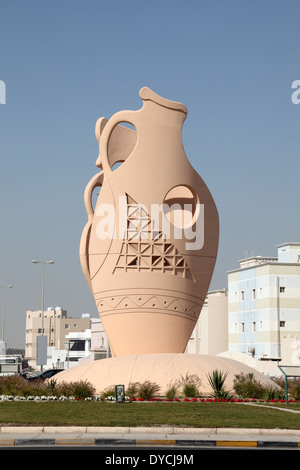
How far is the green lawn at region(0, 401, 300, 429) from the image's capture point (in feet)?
58.1

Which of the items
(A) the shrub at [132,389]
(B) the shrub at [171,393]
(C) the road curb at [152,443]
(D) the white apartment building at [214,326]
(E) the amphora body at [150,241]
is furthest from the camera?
(D) the white apartment building at [214,326]

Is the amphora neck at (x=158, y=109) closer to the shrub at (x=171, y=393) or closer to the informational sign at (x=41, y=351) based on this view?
the shrub at (x=171, y=393)

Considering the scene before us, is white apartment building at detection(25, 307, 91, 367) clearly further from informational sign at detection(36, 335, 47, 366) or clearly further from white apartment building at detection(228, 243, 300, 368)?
informational sign at detection(36, 335, 47, 366)

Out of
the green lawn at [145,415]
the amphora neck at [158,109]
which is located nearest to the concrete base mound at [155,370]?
the green lawn at [145,415]

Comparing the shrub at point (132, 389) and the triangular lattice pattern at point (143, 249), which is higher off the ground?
the triangular lattice pattern at point (143, 249)

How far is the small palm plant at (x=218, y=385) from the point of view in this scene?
25.7m

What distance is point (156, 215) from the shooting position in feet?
100

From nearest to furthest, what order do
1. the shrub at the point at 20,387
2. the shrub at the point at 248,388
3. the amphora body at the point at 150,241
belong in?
the shrub at the point at 20,387 → the shrub at the point at 248,388 → the amphora body at the point at 150,241

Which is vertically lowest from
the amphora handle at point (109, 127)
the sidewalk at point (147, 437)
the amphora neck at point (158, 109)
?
the sidewalk at point (147, 437)

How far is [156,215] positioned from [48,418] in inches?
526

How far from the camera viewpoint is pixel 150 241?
3058 centimetres

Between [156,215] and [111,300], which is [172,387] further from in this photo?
[156,215]

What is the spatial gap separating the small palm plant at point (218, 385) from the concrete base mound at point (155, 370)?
26 centimetres
